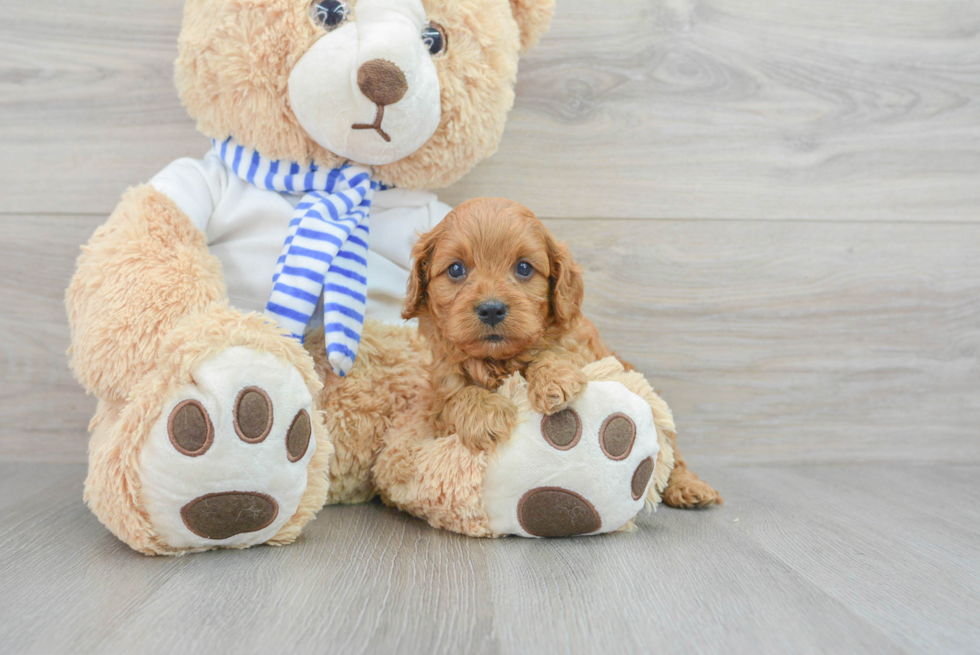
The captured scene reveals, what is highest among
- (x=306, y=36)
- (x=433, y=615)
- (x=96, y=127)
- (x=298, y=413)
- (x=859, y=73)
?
(x=859, y=73)

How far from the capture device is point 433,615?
2.77 feet

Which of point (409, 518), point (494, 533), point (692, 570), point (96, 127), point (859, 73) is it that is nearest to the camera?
point (692, 570)

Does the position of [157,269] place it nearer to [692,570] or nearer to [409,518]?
[409,518]

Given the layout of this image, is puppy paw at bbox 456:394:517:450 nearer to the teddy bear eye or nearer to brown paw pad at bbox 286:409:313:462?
brown paw pad at bbox 286:409:313:462

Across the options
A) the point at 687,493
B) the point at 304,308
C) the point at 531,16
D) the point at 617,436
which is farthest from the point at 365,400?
the point at 531,16

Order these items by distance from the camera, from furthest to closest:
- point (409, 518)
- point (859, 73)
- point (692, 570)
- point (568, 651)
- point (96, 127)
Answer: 1. point (859, 73)
2. point (96, 127)
3. point (409, 518)
4. point (692, 570)
5. point (568, 651)

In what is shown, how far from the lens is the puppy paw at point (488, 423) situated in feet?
3.52

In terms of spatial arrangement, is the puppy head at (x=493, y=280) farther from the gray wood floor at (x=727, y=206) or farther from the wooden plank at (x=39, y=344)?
the wooden plank at (x=39, y=344)

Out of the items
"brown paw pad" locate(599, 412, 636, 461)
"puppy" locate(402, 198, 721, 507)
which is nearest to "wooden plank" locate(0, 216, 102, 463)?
"puppy" locate(402, 198, 721, 507)

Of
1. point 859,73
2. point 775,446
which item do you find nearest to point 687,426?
point 775,446

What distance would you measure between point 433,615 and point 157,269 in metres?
0.68

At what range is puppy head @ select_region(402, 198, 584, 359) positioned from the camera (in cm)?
105

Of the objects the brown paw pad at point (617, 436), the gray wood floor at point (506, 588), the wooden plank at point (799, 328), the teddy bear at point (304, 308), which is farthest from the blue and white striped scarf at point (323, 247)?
the wooden plank at point (799, 328)

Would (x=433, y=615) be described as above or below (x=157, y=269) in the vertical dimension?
below
